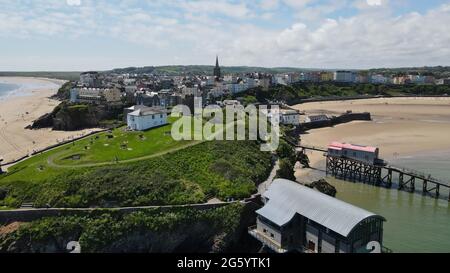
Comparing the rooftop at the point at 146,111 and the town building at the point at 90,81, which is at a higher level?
the town building at the point at 90,81

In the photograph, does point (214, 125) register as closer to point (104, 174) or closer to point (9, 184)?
point (104, 174)

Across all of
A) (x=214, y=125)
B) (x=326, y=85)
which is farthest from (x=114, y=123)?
(x=326, y=85)

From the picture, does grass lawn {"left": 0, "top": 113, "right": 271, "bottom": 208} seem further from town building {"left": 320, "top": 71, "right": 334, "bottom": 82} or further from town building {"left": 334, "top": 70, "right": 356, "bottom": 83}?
town building {"left": 334, "top": 70, "right": 356, "bottom": 83}

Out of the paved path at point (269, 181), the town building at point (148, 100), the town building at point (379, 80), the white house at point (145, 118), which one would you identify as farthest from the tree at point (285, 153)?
the town building at point (379, 80)

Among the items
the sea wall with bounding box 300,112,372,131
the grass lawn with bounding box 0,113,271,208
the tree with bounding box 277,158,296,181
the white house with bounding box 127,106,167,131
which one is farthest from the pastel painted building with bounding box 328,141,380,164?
the sea wall with bounding box 300,112,372,131

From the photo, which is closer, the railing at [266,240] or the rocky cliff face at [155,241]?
the railing at [266,240]

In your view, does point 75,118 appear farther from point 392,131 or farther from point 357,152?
point 392,131

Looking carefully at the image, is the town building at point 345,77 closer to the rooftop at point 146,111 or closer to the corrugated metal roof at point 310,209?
the rooftop at point 146,111
